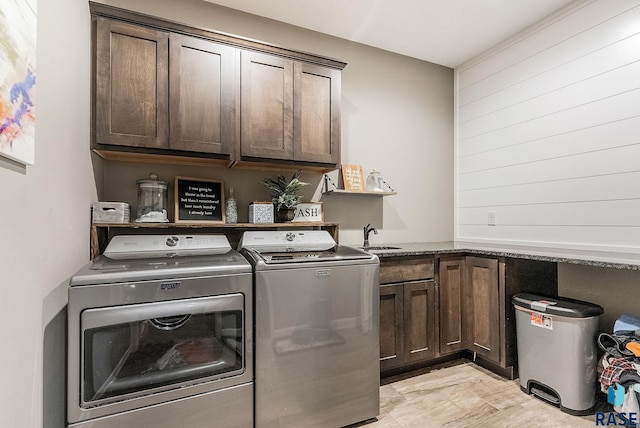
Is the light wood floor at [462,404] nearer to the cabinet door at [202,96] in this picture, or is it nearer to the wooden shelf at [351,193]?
the wooden shelf at [351,193]

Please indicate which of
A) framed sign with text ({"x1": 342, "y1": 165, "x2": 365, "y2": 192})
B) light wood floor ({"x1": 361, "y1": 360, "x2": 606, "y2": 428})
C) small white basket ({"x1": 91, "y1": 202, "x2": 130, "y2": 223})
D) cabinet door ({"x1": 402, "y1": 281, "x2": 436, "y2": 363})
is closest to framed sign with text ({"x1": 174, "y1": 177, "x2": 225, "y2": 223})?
small white basket ({"x1": 91, "y1": 202, "x2": 130, "y2": 223})

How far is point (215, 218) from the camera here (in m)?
2.24

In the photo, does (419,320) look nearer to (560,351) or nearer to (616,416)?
(560,351)

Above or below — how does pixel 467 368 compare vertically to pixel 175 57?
below

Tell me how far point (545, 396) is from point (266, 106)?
2.72 metres

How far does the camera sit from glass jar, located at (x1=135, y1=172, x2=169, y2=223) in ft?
6.55

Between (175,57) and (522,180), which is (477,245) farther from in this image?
(175,57)

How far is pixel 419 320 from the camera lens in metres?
2.43

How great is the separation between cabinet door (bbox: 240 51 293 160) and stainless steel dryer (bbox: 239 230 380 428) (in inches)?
27.9

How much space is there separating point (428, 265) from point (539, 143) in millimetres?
1337

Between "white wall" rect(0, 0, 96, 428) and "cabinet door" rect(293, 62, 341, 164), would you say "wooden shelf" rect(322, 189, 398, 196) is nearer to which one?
"cabinet door" rect(293, 62, 341, 164)

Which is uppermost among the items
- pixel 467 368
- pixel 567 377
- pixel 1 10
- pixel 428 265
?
pixel 1 10

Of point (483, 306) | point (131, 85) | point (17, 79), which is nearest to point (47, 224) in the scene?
point (17, 79)

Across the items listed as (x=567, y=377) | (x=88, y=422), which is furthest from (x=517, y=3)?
(x=88, y=422)
